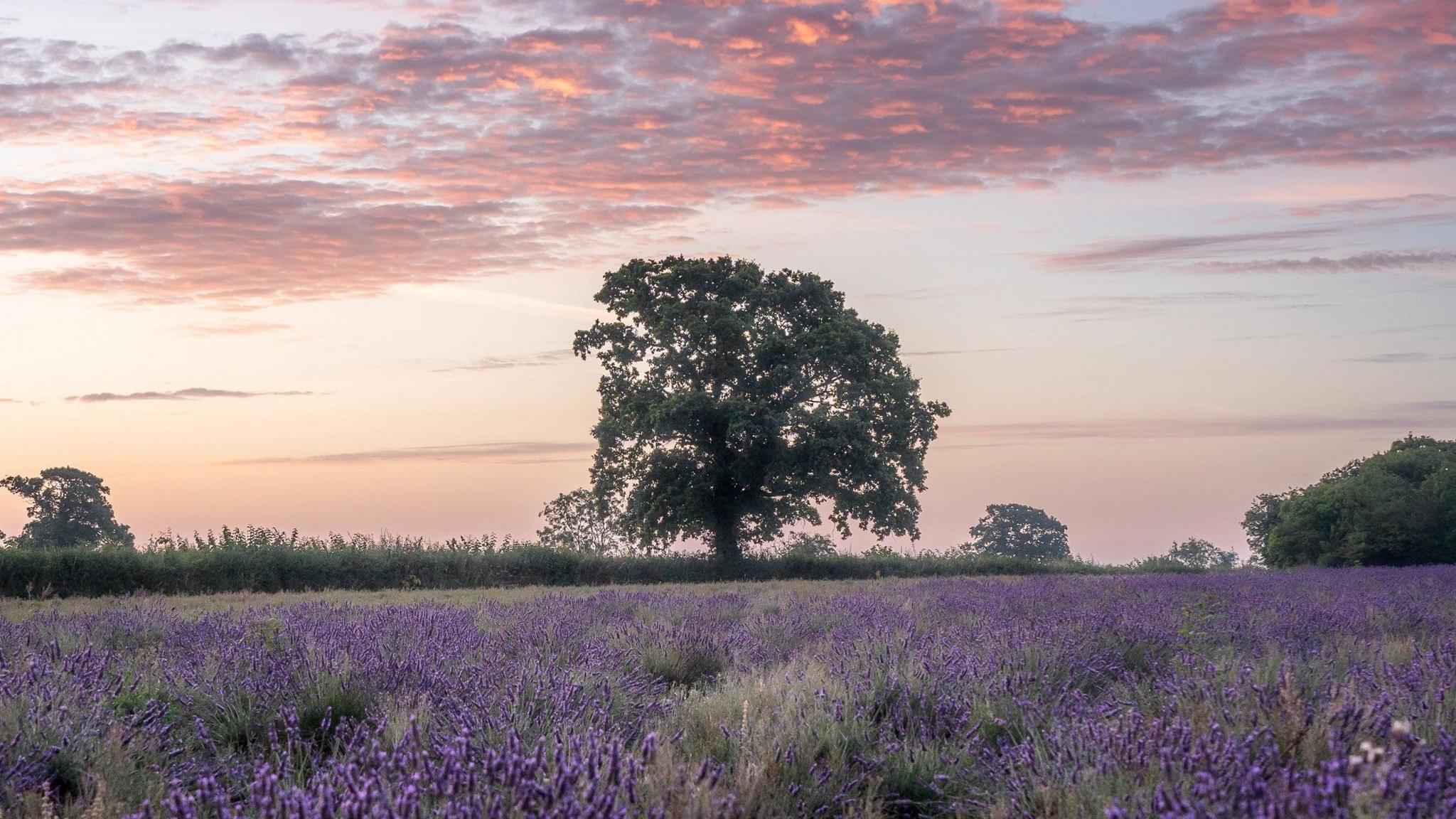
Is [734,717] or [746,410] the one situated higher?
[746,410]

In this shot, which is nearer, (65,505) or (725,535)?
(725,535)

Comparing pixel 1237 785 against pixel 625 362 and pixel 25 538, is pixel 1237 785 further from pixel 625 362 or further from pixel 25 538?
pixel 25 538

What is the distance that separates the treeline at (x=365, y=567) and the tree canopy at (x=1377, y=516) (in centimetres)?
601

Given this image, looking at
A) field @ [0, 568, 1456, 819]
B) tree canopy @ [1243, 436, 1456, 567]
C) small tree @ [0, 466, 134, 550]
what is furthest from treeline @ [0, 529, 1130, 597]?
small tree @ [0, 466, 134, 550]

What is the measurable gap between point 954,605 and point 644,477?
17.2 m

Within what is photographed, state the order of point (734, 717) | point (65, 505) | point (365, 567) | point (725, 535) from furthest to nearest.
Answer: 1. point (65, 505)
2. point (725, 535)
3. point (365, 567)
4. point (734, 717)

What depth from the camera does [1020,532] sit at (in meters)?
61.3

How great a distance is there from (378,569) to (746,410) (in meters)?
9.07

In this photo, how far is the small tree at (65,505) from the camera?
1665 inches

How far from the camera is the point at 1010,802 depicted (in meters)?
3.38

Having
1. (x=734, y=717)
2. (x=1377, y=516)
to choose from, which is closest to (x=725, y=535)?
(x=1377, y=516)

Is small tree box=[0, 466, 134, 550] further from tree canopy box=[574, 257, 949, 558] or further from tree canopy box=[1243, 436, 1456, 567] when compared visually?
tree canopy box=[1243, 436, 1456, 567]

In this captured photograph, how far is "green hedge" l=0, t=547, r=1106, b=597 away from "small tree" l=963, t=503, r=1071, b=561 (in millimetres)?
33437

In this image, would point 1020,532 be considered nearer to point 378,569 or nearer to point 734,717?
point 378,569
